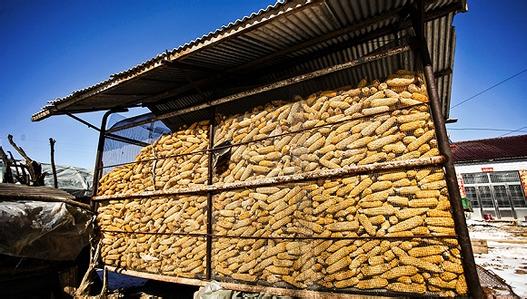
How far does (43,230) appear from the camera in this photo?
5418 mm

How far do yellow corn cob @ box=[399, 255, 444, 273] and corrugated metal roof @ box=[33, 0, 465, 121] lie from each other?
2840 mm

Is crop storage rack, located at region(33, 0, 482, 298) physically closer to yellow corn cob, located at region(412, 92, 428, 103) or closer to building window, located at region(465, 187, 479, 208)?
yellow corn cob, located at region(412, 92, 428, 103)

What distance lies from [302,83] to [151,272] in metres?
4.83

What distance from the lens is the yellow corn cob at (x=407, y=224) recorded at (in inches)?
131

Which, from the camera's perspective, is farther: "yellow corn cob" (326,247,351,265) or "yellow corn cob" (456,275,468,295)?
"yellow corn cob" (326,247,351,265)

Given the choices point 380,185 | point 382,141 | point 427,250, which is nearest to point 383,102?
point 382,141

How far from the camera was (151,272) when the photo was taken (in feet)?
17.5

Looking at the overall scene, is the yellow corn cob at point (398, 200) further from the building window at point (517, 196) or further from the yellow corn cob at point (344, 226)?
the building window at point (517, 196)

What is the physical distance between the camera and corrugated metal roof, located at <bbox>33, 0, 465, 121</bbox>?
11.8ft

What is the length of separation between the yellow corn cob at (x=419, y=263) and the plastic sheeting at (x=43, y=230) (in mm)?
6663

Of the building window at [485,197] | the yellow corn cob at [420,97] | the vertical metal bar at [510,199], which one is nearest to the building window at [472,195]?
the building window at [485,197]

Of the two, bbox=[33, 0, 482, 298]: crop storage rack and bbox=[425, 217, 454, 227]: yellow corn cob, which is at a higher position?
bbox=[33, 0, 482, 298]: crop storage rack

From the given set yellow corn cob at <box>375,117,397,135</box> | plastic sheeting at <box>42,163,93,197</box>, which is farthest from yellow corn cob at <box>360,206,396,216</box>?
plastic sheeting at <box>42,163,93,197</box>

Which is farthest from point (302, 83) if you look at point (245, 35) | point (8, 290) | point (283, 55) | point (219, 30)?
point (8, 290)
